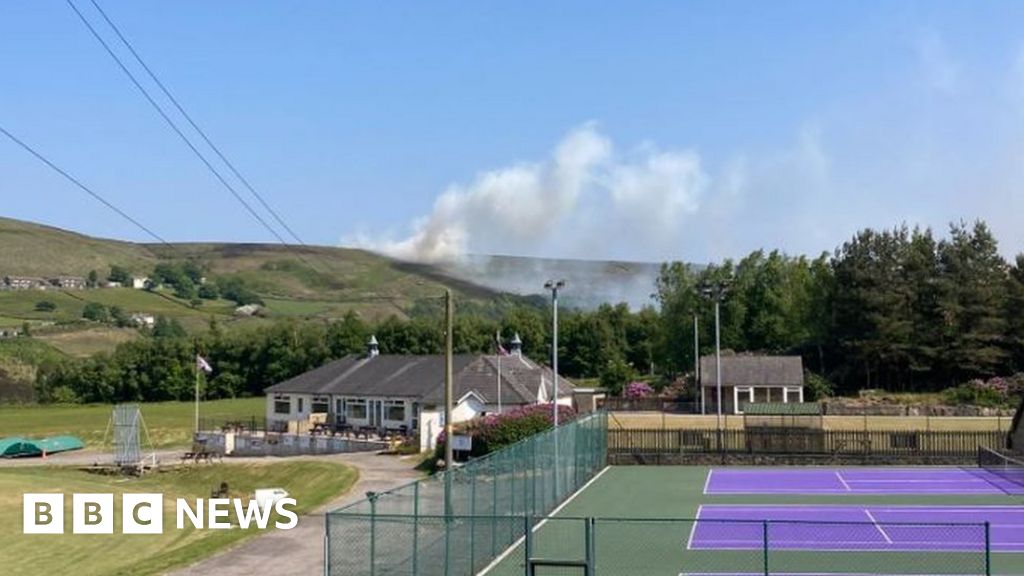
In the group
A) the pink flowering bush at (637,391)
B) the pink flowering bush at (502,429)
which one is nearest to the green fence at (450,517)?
the pink flowering bush at (502,429)

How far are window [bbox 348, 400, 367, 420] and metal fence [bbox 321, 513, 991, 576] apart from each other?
41.6 meters

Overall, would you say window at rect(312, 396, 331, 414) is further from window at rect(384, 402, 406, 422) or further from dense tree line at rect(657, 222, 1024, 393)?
dense tree line at rect(657, 222, 1024, 393)

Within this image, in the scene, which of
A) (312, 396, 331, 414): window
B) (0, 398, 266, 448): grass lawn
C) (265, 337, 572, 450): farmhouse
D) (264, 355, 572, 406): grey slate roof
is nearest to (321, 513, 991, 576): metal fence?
(265, 337, 572, 450): farmhouse

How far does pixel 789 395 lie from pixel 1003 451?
38.4 metres

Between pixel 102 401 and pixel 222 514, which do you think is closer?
pixel 222 514

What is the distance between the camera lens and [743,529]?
31.1 meters

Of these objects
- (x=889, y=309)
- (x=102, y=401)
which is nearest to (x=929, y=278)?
(x=889, y=309)

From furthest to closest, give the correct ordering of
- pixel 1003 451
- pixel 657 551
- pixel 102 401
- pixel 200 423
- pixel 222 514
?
pixel 102 401, pixel 200 423, pixel 1003 451, pixel 222 514, pixel 657 551

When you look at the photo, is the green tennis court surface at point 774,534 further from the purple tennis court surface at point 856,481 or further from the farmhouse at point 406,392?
the farmhouse at point 406,392

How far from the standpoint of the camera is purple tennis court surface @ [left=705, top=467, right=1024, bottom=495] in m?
41.4

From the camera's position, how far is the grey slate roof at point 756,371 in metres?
86.1

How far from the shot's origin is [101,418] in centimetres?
10038

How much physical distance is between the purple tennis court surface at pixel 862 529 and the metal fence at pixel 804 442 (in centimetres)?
1493

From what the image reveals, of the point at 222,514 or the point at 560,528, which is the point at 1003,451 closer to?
the point at 560,528
